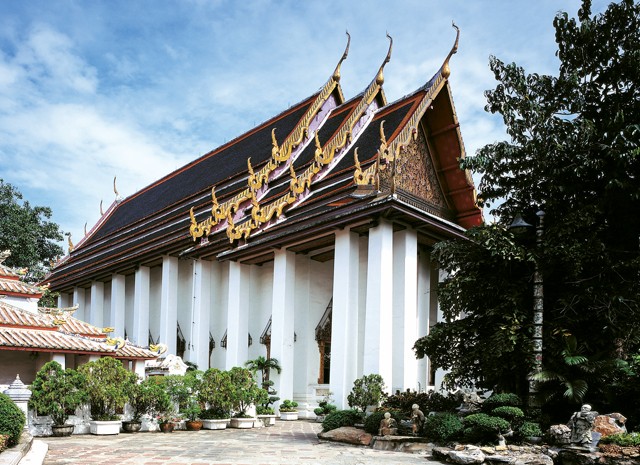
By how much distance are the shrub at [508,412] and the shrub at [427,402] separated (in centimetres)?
196

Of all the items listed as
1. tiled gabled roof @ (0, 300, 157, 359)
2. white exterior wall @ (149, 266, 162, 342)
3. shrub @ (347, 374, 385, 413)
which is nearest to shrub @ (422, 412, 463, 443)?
shrub @ (347, 374, 385, 413)

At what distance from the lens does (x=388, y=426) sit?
10273 millimetres

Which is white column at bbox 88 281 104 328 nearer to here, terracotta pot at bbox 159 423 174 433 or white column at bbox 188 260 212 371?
white column at bbox 188 260 212 371

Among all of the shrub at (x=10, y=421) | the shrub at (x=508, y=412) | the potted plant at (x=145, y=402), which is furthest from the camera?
the potted plant at (x=145, y=402)

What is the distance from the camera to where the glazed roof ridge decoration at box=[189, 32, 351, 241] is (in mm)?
18234

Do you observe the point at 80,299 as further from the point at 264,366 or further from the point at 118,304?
the point at 264,366

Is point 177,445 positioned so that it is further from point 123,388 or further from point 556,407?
point 556,407

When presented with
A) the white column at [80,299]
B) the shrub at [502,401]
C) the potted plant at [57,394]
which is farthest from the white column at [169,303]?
the shrub at [502,401]

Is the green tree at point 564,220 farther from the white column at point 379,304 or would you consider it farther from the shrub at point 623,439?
the white column at point 379,304

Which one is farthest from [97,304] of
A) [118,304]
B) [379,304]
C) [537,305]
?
[537,305]

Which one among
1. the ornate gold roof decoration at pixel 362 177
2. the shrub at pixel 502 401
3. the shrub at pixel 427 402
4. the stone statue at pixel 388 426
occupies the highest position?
the ornate gold roof decoration at pixel 362 177

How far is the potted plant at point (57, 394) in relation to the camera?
434 inches

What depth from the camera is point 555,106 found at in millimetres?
10609

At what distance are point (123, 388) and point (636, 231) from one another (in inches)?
344
